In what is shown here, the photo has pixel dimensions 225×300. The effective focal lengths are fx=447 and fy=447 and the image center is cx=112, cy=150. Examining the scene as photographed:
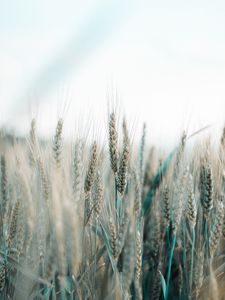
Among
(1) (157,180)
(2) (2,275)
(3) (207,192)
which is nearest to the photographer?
(2) (2,275)

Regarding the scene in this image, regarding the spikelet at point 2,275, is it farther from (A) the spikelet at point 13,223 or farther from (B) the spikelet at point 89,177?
(B) the spikelet at point 89,177

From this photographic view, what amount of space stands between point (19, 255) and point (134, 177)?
1.44ft

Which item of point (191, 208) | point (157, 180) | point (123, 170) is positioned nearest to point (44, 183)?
point (123, 170)

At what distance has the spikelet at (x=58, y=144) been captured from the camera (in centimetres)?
131

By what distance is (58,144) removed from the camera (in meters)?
1.35

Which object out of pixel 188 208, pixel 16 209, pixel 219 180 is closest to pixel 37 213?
pixel 16 209

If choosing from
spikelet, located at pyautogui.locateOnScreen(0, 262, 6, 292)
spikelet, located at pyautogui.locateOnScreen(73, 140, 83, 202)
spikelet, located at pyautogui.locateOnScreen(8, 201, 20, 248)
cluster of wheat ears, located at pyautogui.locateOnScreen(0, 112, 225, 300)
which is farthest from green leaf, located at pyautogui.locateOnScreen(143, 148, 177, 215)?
spikelet, located at pyautogui.locateOnScreen(0, 262, 6, 292)

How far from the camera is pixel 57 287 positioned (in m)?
1.56

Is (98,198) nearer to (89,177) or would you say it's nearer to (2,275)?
(89,177)

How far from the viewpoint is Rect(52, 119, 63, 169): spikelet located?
1306mm

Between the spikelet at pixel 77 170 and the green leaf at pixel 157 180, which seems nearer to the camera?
the spikelet at pixel 77 170

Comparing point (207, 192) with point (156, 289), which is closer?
point (207, 192)

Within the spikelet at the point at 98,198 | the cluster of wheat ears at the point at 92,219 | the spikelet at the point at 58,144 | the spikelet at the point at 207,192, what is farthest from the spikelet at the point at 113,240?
the spikelet at the point at 207,192

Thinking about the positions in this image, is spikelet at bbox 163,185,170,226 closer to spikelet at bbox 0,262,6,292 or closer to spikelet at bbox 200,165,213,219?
spikelet at bbox 200,165,213,219
